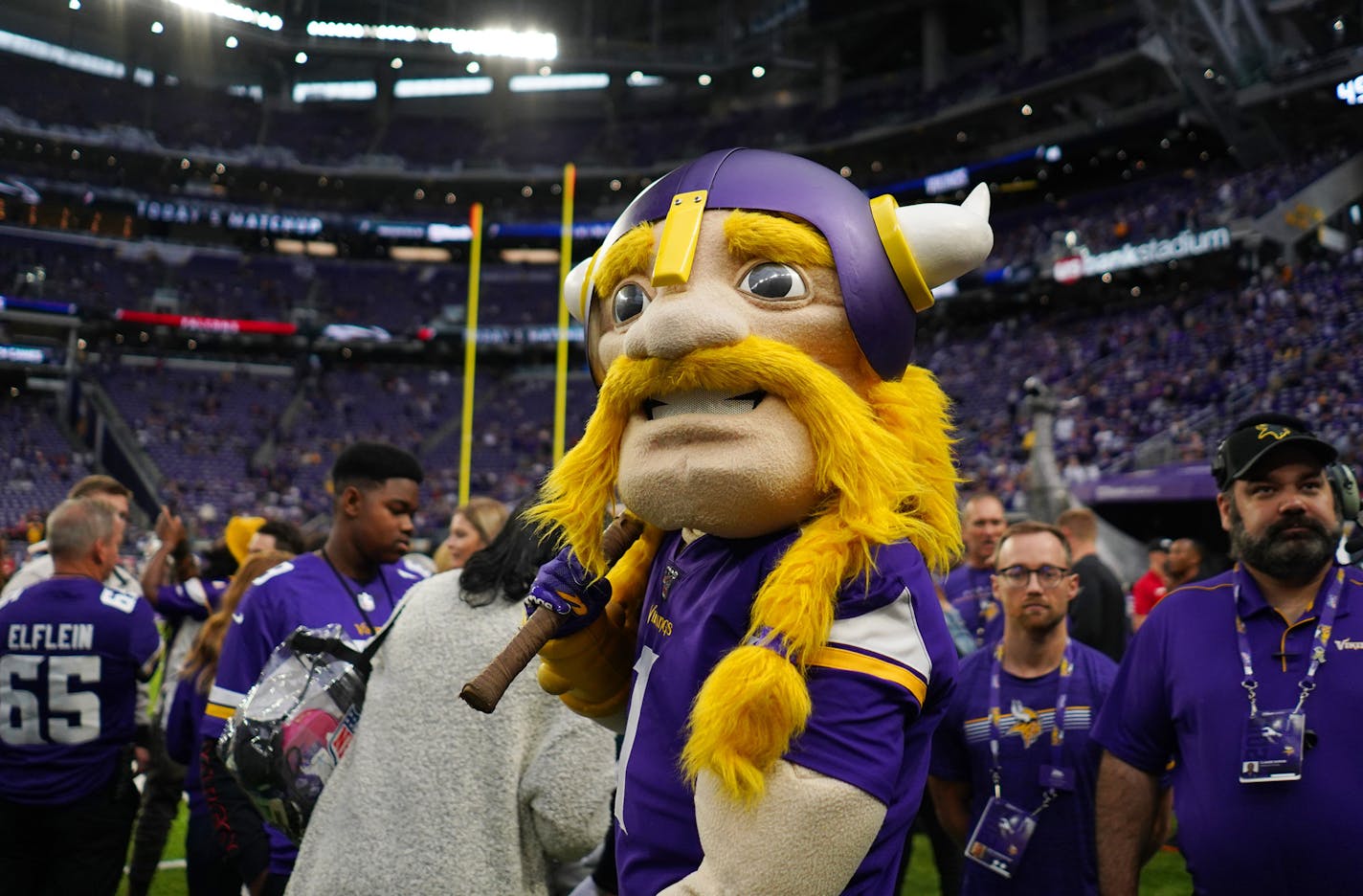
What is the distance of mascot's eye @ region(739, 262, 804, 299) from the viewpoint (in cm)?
166

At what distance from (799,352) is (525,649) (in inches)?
24.8

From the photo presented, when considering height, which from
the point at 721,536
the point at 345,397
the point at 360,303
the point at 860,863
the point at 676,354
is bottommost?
the point at 860,863

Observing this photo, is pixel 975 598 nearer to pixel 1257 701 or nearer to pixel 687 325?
pixel 1257 701

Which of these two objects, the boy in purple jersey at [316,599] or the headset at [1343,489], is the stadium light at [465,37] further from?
the headset at [1343,489]

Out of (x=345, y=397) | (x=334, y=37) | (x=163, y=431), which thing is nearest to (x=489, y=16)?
(x=334, y=37)

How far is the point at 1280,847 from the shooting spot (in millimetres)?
2188

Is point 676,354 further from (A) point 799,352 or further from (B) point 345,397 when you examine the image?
(B) point 345,397

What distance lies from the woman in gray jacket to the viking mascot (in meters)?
0.35

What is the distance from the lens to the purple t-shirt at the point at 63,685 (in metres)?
3.59

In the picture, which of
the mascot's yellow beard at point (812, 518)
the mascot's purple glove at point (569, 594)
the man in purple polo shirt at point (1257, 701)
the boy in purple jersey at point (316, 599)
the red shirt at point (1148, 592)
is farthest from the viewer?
the red shirt at point (1148, 592)

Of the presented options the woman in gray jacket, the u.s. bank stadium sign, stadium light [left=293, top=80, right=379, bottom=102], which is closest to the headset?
the woman in gray jacket

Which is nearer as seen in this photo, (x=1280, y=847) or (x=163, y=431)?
(x=1280, y=847)

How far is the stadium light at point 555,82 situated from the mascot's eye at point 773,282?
129 feet

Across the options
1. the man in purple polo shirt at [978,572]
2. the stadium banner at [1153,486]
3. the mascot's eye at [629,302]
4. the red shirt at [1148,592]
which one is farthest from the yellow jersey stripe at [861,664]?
the stadium banner at [1153,486]
